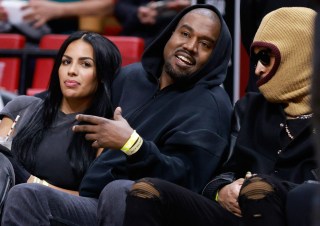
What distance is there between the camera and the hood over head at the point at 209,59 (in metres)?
4.15

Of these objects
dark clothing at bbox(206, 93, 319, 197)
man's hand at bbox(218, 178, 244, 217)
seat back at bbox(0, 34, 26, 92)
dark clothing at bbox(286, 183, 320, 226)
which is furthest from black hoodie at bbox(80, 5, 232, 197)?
seat back at bbox(0, 34, 26, 92)

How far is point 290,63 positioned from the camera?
3801 mm

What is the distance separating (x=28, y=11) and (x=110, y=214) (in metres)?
3.20

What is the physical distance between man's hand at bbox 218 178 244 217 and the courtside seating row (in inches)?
97.5

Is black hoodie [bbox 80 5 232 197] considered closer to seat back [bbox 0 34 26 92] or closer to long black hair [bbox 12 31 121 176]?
long black hair [bbox 12 31 121 176]

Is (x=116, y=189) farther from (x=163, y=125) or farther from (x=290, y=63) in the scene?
(x=290, y=63)

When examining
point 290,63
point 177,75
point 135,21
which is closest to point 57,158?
point 177,75

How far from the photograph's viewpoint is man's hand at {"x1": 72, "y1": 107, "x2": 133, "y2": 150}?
146 inches

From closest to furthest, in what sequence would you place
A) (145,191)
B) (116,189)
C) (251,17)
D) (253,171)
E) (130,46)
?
(145,191)
(116,189)
(253,171)
(251,17)
(130,46)

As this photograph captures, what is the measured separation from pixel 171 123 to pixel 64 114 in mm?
589

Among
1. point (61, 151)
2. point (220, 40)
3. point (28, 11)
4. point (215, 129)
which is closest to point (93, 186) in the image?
point (61, 151)

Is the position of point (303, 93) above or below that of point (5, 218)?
above

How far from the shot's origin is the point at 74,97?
4.34 meters

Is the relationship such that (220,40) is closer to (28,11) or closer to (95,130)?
(95,130)
